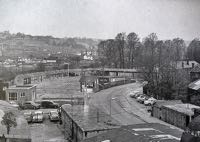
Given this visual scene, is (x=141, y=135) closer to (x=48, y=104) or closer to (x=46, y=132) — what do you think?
(x=46, y=132)

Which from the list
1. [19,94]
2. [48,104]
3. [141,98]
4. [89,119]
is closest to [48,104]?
[48,104]

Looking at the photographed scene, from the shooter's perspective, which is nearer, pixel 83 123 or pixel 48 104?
pixel 83 123

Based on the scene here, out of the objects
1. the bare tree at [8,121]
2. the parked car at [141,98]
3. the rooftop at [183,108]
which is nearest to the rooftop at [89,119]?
the bare tree at [8,121]

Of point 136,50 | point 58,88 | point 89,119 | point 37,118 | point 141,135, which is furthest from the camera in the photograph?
point 136,50

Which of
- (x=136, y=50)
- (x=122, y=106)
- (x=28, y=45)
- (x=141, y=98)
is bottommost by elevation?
(x=122, y=106)

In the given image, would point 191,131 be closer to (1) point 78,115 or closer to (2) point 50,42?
(1) point 78,115

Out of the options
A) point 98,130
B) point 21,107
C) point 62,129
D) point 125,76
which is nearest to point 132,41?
point 125,76

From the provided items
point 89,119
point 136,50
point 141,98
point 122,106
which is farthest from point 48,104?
point 136,50

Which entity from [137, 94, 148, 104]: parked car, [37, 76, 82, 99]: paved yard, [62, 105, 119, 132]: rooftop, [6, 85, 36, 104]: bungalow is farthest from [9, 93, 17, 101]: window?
[137, 94, 148, 104]: parked car

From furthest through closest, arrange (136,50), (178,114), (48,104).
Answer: (136,50)
(48,104)
(178,114)

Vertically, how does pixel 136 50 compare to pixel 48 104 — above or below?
above
